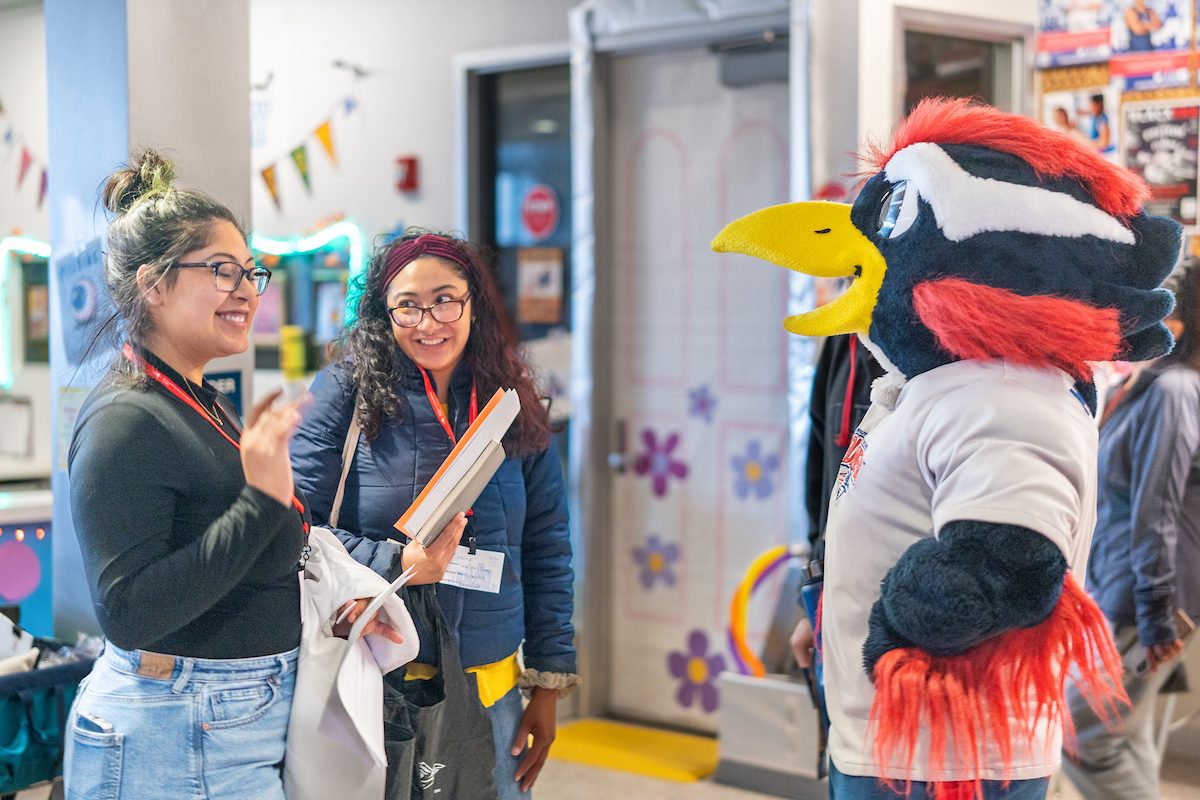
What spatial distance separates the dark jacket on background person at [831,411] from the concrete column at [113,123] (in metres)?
1.30

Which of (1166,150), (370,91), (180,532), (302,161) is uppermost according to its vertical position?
(370,91)

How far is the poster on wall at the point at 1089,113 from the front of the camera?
3990 millimetres

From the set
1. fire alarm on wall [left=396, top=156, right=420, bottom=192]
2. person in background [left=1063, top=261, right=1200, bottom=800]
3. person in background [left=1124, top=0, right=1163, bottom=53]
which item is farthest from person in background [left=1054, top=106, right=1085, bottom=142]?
fire alarm on wall [left=396, top=156, right=420, bottom=192]

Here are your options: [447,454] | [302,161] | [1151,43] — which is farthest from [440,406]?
[302,161]

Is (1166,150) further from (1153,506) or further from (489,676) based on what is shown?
(489,676)

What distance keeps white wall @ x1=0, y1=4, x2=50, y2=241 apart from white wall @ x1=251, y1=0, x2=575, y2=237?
Result: 0.90 m

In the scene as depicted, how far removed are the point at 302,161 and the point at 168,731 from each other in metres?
4.21

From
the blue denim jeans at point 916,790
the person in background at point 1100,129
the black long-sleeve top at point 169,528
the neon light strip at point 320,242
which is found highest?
the person in background at point 1100,129

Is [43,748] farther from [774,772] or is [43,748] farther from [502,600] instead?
[774,772]

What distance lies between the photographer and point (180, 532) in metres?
1.80

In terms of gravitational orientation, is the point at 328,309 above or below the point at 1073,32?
below

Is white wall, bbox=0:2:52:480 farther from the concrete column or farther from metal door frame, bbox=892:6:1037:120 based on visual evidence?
metal door frame, bbox=892:6:1037:120

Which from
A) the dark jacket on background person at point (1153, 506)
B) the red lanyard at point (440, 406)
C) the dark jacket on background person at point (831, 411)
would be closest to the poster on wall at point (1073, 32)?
the dark jacket on background person at point (1153, 506)

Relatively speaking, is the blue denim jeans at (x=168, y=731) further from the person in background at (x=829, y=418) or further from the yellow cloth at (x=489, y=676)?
the person in background at (x=829, y=418)
